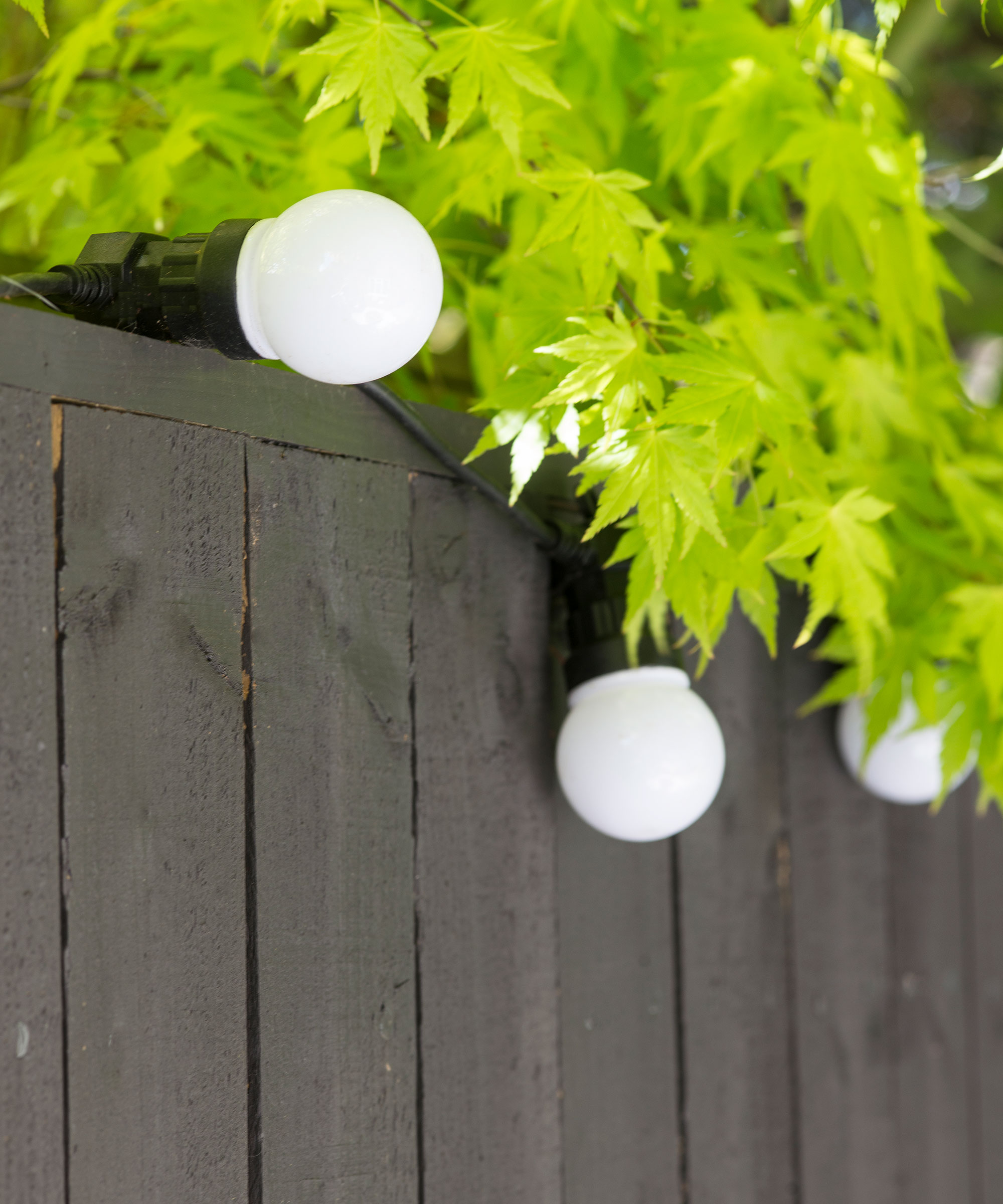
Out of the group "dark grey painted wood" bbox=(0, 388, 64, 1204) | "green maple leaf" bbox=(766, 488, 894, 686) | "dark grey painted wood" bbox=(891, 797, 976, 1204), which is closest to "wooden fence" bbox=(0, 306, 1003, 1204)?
"dark grey painted wood" bbox=(0, 388, 64, 1204)

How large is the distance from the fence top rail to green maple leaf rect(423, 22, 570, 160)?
20 cm

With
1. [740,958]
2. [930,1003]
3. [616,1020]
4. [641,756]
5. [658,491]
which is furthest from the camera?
[930,1003]

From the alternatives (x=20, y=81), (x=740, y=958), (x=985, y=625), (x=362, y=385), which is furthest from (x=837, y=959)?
(x=20, y=81)

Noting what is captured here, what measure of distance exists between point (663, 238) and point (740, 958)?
717mm

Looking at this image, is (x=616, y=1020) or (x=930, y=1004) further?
(x=930, y=1004)

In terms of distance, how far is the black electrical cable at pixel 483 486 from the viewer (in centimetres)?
73

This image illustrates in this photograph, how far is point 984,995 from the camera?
1.31 metres

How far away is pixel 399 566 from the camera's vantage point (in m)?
0.75

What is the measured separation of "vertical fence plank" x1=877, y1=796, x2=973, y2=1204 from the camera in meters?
1.22

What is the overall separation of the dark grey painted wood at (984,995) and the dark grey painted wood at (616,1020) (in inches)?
21.5

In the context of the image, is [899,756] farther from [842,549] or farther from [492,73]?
[492,73]

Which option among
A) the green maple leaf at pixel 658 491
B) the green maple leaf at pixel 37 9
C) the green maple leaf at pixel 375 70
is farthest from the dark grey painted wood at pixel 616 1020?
the green maple leaf at pixel 37 9

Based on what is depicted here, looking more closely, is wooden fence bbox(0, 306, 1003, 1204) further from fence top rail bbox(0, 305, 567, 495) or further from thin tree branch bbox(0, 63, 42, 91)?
thin tree branch bbox(0, 63, 42, 91)

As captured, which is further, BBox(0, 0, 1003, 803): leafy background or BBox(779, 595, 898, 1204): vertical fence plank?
BBox(779, 595, 898, 1204): vertical fence plank
